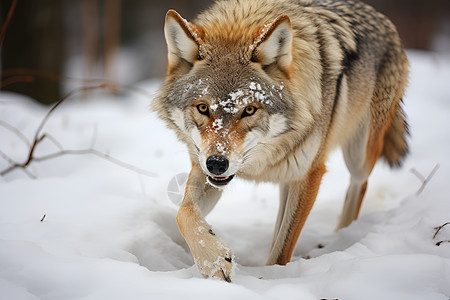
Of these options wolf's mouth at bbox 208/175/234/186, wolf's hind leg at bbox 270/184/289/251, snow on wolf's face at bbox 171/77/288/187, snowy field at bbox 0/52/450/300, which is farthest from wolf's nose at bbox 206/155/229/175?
wolf's hind leg at bbox 270/184/289/251

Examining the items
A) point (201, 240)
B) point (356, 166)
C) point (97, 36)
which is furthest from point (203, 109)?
point (97, 36)

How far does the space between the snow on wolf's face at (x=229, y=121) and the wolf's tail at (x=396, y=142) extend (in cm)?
180

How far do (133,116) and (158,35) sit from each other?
1106 centimetres

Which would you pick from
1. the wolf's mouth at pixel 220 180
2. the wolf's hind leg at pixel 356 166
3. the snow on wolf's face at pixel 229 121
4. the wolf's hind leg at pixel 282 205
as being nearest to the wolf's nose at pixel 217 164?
the snow on wolf's face at pixel 229 121

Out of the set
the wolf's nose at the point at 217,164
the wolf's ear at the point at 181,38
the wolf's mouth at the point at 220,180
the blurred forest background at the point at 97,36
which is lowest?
the blurred forest background at the point at 97,36

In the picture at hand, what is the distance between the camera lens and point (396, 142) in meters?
3.50

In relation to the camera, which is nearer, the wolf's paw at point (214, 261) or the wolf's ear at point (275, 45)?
the wolf's paw at point (214, 261)

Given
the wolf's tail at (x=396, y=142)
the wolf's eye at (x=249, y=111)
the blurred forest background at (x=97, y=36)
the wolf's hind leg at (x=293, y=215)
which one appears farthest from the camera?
the blurred forest background at (x=97, y=36)

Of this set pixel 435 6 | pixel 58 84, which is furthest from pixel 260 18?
pixel 435 6

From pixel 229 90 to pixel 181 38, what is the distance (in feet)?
1.43

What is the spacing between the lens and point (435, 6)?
1036 cm

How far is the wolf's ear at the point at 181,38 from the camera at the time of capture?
2.04 m

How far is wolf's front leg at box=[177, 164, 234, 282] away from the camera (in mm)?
1766

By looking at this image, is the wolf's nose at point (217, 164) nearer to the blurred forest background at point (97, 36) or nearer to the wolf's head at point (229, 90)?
the wolf's head at point (229, 90)
